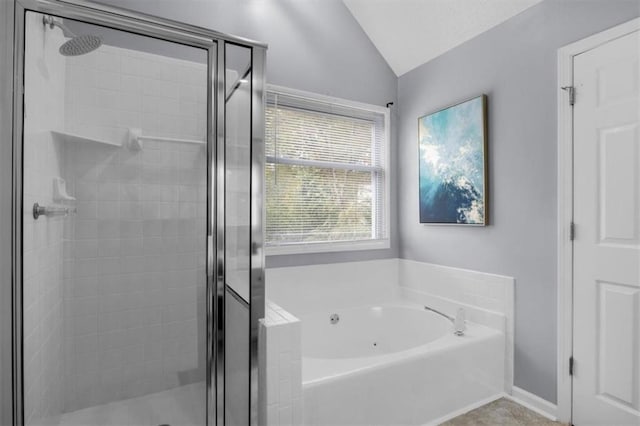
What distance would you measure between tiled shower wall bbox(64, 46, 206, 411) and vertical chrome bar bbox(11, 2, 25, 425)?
0.42ft

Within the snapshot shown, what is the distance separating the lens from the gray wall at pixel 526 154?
1952 millimetres

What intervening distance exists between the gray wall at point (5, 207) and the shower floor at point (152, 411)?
22 centimetres

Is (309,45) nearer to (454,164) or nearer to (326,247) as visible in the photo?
(454,164)

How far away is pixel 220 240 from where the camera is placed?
4.64ft

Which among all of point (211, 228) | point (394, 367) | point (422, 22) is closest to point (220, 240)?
point (211, 228)

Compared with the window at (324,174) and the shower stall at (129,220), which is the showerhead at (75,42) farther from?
the window at (324,174)

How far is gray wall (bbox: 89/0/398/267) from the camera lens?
2.30 m

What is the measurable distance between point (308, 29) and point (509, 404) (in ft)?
9.25

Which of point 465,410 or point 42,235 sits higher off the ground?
point 42,235

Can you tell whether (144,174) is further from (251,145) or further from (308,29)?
(308,29)

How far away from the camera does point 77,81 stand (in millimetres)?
1187

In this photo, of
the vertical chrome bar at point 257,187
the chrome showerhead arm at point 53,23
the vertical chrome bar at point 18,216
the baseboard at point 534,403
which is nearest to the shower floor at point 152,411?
the vertical chrome bar at point 18,216

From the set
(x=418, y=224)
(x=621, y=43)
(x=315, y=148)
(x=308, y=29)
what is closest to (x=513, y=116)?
(x=621, y=43)

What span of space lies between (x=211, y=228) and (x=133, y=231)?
271 millimetres
